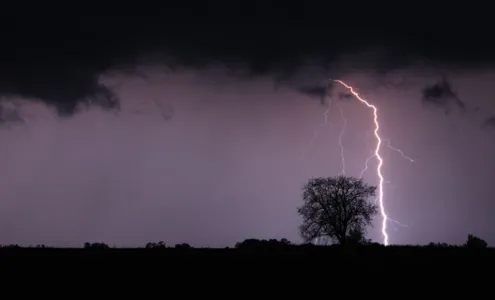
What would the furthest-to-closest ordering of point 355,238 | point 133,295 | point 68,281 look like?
point 355,238 → point 68,281 → point 133,295

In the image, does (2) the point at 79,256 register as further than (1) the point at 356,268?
Yes

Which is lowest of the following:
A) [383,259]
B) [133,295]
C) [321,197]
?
[133,295]

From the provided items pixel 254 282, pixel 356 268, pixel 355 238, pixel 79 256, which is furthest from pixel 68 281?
pixel 355 238

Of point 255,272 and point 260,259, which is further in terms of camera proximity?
point 260,259

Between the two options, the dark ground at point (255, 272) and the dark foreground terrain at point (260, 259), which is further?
the dark foreground terrain at point (260, 259)

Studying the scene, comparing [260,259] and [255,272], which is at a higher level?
[260,259]

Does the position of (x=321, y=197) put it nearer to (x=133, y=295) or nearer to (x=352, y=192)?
(x=352, y=192)

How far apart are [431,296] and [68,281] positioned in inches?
472

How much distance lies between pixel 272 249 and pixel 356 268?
294 inches

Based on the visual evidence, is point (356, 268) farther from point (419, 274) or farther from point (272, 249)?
point (272, 249)

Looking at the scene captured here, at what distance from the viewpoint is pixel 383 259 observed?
26.4m

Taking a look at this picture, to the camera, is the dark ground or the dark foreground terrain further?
the dark foreground terrain

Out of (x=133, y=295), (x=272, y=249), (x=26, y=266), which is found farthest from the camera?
(x=272, y=249)

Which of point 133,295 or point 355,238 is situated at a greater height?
point 355,238
